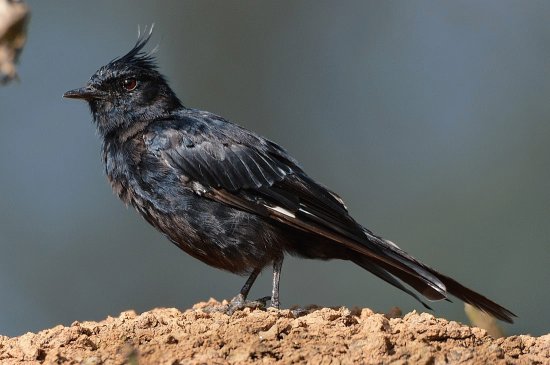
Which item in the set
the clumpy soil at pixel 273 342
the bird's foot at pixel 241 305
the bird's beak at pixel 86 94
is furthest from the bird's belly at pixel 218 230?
the clumpy soil at pixel 273 342

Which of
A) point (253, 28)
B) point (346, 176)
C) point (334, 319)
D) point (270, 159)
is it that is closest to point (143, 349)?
point (334, 319)

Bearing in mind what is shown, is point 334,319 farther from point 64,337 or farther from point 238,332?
point 64,337

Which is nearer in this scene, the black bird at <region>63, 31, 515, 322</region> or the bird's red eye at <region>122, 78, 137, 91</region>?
the black bird at <region>63, 31, 515, 322</region>

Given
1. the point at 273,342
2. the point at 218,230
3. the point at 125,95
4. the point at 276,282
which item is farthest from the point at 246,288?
the point at 273,342

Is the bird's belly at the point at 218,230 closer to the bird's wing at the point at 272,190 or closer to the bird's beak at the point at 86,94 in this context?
the bird's wing at the point at 272,190

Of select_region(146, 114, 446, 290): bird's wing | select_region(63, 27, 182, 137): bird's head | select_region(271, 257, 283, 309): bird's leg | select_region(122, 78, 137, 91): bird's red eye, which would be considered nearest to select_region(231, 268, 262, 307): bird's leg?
select_region(271, 257, 283, 309): bird's leg

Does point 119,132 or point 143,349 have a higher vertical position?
point 119,132

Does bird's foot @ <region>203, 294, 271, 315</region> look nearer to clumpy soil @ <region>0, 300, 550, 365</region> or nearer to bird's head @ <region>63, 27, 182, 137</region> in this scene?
clumpy soil @ <region>0, 300, 550, 365</region>

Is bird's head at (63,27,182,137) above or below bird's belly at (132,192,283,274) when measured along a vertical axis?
above
